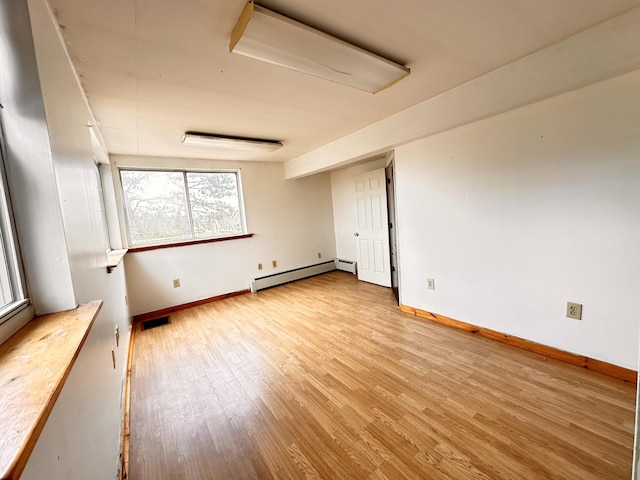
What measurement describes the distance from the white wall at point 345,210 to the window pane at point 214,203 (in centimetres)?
190

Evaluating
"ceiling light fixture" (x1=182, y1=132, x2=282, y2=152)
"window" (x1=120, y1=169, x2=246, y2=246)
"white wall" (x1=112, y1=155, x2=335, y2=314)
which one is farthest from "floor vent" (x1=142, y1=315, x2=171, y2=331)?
"ceiling light fixture" (x1=182, y1=132, x2=282, y2=152)

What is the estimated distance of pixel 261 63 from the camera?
61.7 inches

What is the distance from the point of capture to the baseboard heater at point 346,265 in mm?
4952

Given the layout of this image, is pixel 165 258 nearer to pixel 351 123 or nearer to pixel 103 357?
pixel 103 357

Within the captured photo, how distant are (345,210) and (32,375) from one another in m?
4.64

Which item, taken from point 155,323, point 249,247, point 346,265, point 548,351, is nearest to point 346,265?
point 346,265

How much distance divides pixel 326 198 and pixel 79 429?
4.63 m

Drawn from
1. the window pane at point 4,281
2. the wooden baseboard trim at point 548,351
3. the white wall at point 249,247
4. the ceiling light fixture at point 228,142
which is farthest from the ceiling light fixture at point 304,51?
the white wall at point 249,247

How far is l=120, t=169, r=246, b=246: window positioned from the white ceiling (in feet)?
3.63

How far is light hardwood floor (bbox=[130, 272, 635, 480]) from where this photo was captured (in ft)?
4.24

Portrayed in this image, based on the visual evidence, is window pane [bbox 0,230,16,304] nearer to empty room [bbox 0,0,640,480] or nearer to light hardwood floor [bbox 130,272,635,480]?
empty room [bbox 0,0,640,480]

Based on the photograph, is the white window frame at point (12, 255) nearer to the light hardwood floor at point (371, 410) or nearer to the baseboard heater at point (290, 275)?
the light hardwood floor at point (371, 410)

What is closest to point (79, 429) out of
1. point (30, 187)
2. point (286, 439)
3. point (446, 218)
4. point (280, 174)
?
point (30, 187)

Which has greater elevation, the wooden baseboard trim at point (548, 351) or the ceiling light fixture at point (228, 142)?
the ceiling light fixture at point (228, 142)
